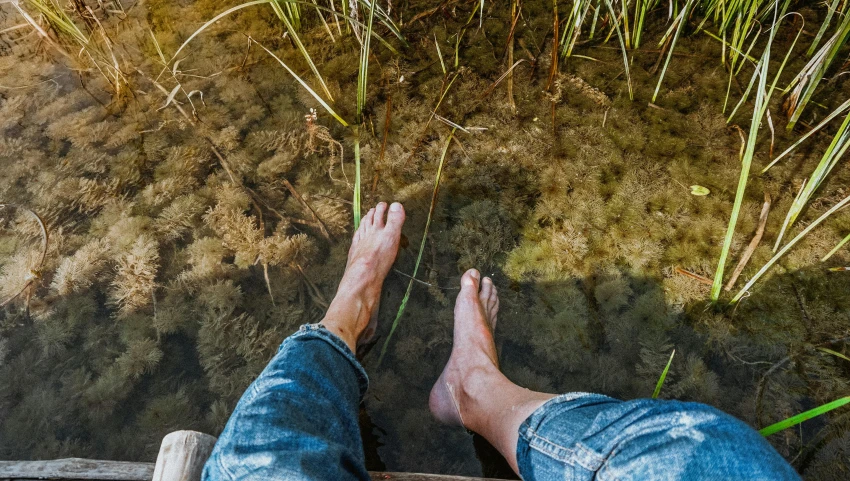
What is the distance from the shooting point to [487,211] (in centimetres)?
194

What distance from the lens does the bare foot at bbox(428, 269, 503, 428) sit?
1.53m

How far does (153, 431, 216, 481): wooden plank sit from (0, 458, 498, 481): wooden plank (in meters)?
0.13

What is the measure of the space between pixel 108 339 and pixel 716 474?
6.33ft

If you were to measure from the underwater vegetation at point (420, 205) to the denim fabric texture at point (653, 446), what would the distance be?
571 millimetres

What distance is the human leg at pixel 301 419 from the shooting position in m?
0.92

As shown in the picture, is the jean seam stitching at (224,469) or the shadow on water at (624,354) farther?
the shadow on water at (624,354)

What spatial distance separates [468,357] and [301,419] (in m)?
0.73

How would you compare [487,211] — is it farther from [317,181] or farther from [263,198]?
[263,198]

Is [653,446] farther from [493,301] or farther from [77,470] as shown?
[77,470]

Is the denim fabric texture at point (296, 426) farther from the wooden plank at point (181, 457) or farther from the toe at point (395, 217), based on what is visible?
the toe at point (395, 217)

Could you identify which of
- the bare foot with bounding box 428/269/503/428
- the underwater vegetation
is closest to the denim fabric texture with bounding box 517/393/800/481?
the bare foot with bounding box 428/269/503/428

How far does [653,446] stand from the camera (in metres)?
0.85

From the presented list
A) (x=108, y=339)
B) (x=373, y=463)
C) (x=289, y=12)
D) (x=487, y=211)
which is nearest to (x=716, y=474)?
(x=373, y=463)

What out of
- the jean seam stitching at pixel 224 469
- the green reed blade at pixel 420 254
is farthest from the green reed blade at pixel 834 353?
the jean seam stitching at pixel 224 469
